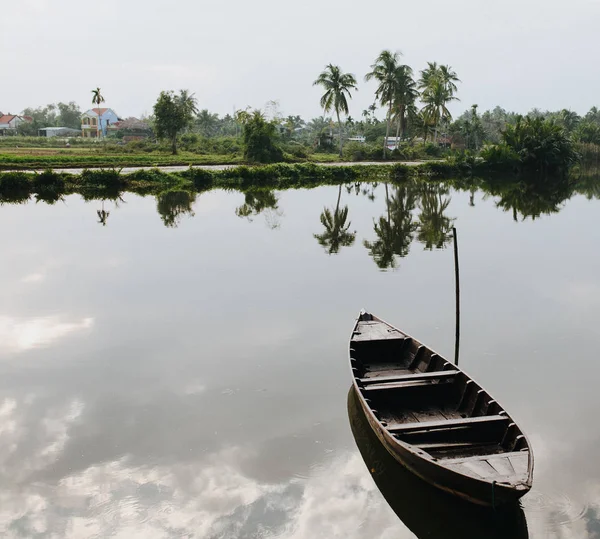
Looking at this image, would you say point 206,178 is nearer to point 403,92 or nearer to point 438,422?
point 403,92

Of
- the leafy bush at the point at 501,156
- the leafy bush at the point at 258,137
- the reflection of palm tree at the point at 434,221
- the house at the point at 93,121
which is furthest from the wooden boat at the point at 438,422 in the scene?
the house at the point at 93,121

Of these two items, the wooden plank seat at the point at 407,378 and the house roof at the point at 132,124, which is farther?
the house roof at the point at 132,124

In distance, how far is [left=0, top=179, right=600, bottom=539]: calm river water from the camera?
6.61m

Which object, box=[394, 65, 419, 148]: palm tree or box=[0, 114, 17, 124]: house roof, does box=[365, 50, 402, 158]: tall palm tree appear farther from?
box=[0, 114, 17, 124]: house roof

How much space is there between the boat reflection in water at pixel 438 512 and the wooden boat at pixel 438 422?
0.29 meters

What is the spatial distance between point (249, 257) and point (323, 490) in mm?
12091

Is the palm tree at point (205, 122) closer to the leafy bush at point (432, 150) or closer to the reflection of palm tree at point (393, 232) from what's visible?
the leafy bush at point (432, 150)

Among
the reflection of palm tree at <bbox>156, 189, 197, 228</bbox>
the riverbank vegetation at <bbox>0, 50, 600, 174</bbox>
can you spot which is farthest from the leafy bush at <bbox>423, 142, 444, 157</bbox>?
the reflection of palm tree at <bbox>156, 189, 197, 228</bbox>

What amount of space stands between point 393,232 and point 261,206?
8850mm

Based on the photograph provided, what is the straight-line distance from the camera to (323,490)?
698cm

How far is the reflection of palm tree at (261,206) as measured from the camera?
26.3 meters

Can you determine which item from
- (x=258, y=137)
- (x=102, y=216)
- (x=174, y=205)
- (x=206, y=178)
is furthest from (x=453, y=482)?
(x=258, y=137)

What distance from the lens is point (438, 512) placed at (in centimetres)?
650

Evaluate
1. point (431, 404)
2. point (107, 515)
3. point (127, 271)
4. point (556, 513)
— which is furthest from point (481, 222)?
point (107, 515)
